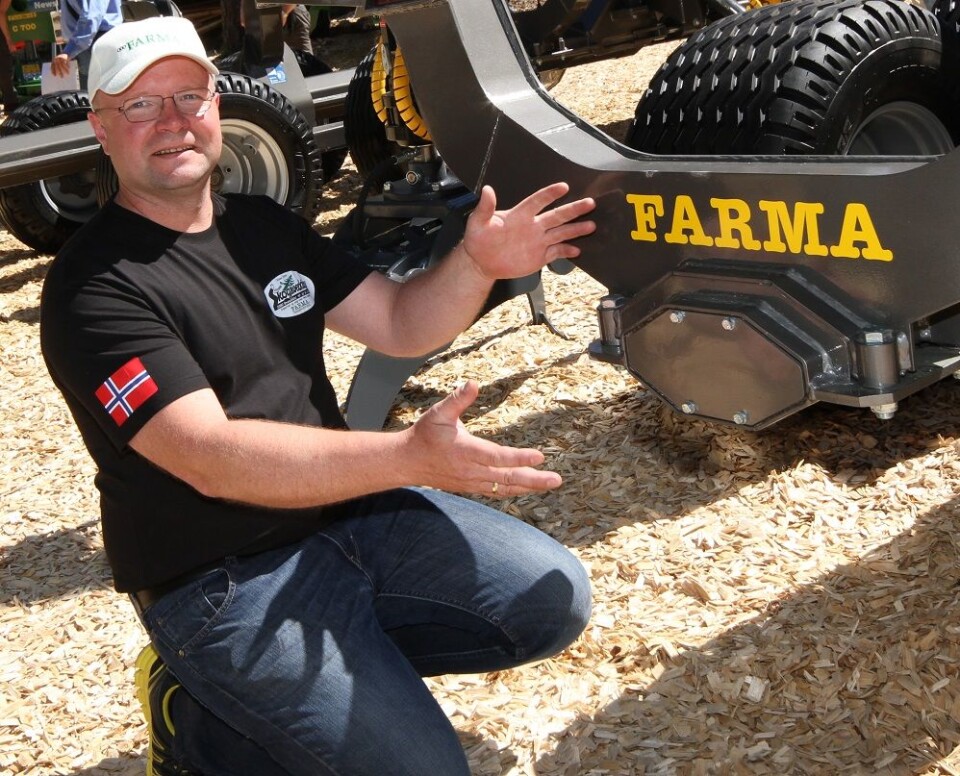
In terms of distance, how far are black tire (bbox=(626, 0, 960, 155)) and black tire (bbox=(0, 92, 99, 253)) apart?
4453 mm

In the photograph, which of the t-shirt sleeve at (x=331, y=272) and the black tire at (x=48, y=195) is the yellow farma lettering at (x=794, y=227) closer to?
the t-shirt sleeve at (x=331, y=272)

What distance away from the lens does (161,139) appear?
2.24 m

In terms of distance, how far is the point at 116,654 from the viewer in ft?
10.0

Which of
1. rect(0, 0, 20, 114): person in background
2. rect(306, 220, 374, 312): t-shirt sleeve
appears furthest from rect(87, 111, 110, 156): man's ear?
rect(0, 0, 20, 114): person in background

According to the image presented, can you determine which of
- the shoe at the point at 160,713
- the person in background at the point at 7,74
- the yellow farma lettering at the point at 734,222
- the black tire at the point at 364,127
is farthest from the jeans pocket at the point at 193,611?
the person in background at the point at 7,74

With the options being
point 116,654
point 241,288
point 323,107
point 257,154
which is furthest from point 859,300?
point 323,107

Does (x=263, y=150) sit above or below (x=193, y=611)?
below

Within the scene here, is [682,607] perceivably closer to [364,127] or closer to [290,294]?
[290,294]

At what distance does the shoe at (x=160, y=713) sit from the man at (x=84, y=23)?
209 inches

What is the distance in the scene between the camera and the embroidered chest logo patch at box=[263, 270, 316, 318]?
7.75ft

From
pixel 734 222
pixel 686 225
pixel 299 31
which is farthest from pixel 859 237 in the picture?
pixel 299 31

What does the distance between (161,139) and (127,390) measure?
0.51 m

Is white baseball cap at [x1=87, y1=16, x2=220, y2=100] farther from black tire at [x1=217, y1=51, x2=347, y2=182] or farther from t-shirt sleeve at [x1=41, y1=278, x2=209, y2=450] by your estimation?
black tire at [x1=217, y1=51, x2=347, y2=182]

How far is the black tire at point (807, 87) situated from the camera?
2.49m
